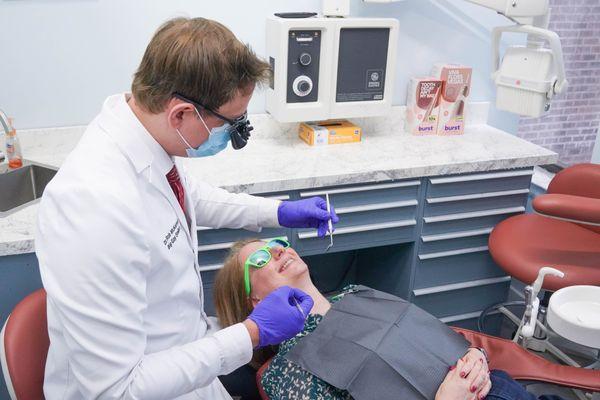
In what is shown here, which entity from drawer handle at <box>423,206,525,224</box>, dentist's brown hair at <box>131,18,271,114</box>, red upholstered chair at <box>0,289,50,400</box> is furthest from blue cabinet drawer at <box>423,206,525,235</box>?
Answer: red upholstered chair at <box>0,289,50,400</box>

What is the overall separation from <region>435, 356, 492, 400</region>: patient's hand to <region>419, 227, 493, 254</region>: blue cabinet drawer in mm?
853

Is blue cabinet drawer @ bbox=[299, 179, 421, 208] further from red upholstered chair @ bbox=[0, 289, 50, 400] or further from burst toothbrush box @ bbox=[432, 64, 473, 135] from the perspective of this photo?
red upholstered chair @ bbox=[0, 289, 50, 400]

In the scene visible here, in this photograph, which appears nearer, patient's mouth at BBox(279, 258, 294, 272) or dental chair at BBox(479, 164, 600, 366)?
patient's mouth at BBox(279, 258, 294, 272)

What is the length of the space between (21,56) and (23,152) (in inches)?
14.8

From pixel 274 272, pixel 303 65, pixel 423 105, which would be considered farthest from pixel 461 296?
pixel 303 65

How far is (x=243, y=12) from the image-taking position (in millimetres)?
2355

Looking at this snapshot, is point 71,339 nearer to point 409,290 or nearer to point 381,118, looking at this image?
point 409,290

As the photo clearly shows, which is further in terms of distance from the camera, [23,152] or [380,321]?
[23,152]

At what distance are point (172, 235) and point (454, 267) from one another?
5.12 feet

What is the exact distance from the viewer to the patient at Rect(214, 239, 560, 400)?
4.89 feet

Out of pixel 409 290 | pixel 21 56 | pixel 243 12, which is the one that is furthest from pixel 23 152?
pixel 409 290

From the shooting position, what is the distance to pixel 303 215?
5.58ft

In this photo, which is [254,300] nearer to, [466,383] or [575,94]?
[466,383]

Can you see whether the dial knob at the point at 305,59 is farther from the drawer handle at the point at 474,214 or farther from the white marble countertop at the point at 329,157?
the drawer handle at the point at 474,214
